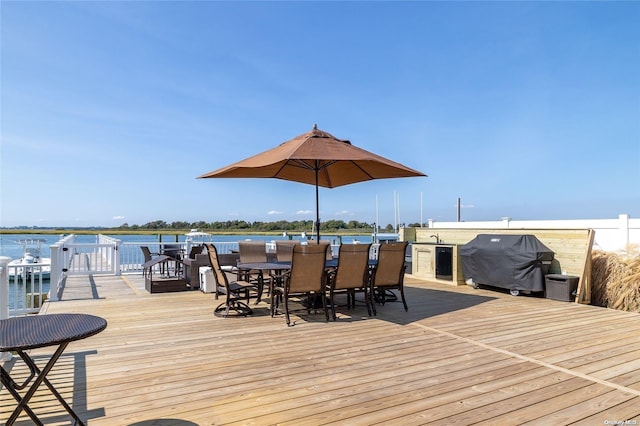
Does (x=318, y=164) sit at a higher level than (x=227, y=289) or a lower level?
higher

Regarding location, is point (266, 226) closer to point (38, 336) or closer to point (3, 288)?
point (3, 288)

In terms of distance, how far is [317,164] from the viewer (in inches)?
230

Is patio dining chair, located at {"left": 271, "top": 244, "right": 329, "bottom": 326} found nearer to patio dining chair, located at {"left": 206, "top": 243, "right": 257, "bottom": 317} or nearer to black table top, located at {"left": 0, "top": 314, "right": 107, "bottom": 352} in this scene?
patio dining chair, located at {"left": 206, "top": 243, "right": 257, "bottom": 317}

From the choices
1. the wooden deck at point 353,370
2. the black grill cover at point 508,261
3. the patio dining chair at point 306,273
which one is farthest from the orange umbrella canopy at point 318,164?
the black grill cover at point 508,261

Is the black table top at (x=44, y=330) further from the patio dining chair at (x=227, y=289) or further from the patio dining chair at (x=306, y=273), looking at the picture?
the patio dining chair at (x=227, y=289)

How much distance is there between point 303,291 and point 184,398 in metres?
2.40

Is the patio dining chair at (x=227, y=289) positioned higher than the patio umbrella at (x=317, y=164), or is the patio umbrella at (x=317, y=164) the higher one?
the patio umbrella at (x=317, y=164)

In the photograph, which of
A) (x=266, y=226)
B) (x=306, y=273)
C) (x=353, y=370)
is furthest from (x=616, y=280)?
(x=266, y=226)

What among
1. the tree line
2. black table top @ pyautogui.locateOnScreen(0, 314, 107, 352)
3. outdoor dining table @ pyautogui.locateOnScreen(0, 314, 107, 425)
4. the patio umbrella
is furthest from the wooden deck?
the tree line

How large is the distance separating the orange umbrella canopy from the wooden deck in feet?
6.61

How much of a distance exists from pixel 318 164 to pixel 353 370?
3.70 meters

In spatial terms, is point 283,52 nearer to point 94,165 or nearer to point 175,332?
point 175,332

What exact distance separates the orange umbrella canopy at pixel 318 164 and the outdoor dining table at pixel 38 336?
279 centimetres

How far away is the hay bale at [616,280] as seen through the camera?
19.1ft
